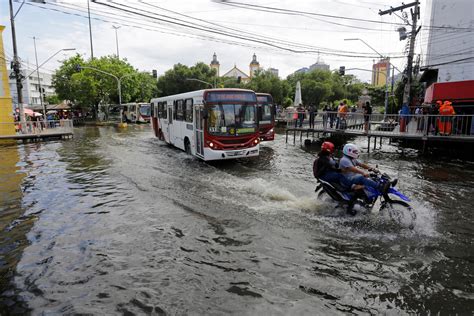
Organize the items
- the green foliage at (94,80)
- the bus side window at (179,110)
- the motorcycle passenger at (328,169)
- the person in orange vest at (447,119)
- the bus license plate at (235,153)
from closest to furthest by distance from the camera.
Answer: the motorcycle passenger at (328,169) < the bus license plate at (235,153) < the person in orange vest at (447,119) < the bus side window at (179,110) < the green foliage at (94,80)

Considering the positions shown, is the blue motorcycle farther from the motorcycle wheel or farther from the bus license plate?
the bus license plate

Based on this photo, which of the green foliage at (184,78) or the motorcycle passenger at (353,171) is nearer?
the motorcycle passenger at (353,171)

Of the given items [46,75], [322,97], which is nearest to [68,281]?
[322,97]

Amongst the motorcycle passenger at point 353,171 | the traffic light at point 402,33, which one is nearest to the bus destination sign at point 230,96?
the motorcycle passenger at point 353,171

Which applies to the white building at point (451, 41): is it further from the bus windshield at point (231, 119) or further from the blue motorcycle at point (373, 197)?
the blue motorcycle at point (373, 197)

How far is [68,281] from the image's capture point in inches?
195

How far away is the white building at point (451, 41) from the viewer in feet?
92.2

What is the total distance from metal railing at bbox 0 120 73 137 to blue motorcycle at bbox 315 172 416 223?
23242 mm

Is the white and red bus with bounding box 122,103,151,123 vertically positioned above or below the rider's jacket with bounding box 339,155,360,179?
above

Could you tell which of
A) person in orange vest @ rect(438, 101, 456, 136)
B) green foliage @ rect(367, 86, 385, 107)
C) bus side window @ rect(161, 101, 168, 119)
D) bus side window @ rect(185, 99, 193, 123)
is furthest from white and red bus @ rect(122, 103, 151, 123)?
green foliage @ rect(367, 86, 385, 107)

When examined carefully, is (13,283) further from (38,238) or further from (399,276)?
(399,276)

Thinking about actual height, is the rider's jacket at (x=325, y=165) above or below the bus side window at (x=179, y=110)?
below

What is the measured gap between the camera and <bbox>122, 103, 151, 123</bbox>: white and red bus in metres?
43.1

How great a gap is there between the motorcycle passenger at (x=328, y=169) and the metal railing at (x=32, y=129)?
22845 millimetres
